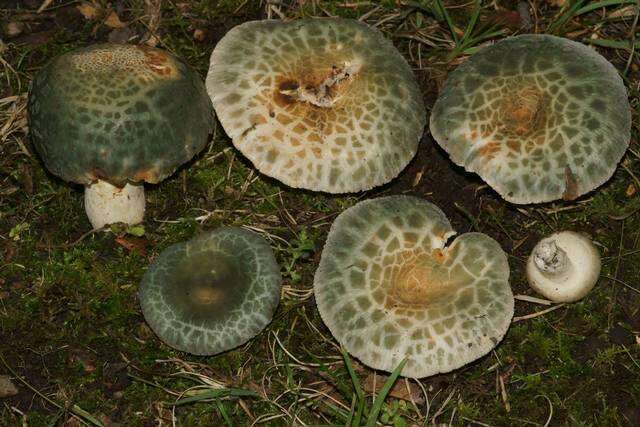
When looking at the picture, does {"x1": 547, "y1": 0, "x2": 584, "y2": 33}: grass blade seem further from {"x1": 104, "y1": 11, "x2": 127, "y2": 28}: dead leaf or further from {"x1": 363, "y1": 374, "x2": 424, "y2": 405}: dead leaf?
{"x1": 104, "y1": 11, "x2": 127, "y2": 28}: dead leaf

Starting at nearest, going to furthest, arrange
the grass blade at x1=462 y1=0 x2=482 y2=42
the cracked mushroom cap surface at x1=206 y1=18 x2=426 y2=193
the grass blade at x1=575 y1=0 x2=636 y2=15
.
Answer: the cracked mushroom cap surface at x1=206 y1=18 x2=426 y2=193 < the grass blade at x1=462 y1=0 x2=482 y2=42 < the grass blade at x1=575 y1=0 x2=636 y2=15

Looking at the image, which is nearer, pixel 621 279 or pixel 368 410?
pixel 368 410

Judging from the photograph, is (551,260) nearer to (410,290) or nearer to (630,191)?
(410,290)

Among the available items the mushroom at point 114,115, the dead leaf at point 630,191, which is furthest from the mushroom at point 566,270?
the mushroom at point 114,115

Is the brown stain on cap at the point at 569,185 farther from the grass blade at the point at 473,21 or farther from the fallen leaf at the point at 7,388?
the fallen leaf at the point at 7,388

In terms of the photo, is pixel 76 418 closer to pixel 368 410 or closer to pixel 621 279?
pixel 368 410

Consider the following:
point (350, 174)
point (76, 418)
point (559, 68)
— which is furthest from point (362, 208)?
point (76, 418)

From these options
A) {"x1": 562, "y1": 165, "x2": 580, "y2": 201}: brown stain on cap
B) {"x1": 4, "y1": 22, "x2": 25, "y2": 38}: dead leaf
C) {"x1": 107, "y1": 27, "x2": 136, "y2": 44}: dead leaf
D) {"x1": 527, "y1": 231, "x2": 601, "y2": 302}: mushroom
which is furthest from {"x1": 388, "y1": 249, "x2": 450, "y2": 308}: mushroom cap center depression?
{"x1": 4, "y1": 22, "x2": 25, "y2": 38}: dead leaf
